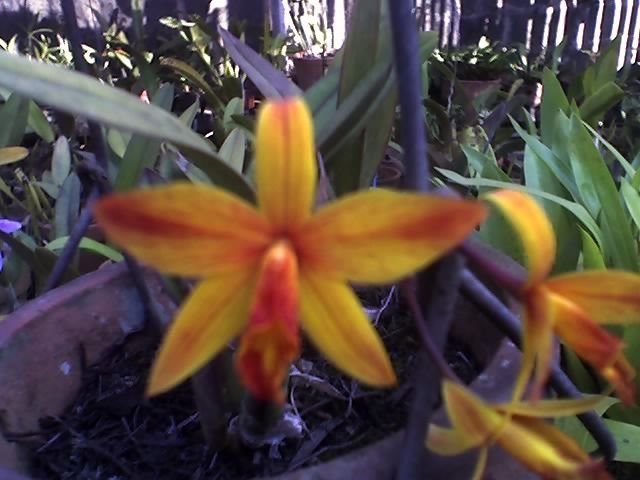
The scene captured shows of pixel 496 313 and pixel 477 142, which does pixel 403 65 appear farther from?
pixel 477 142

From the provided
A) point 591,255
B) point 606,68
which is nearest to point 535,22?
point 606,68

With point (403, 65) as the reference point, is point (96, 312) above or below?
below

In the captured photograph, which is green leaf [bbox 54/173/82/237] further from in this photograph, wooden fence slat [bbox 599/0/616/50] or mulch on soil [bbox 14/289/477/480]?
wooden fence slat [bbox 599/0/616/50]

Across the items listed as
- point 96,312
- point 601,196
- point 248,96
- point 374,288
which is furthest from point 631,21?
point 96,312

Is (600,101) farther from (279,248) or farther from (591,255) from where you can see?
(279,248)

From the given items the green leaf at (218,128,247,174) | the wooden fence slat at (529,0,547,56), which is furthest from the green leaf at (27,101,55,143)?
the wooden fence slat at (529,0,547,56)

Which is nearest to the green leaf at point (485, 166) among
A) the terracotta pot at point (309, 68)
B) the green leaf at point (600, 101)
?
the green leaf at point (600, 101)
